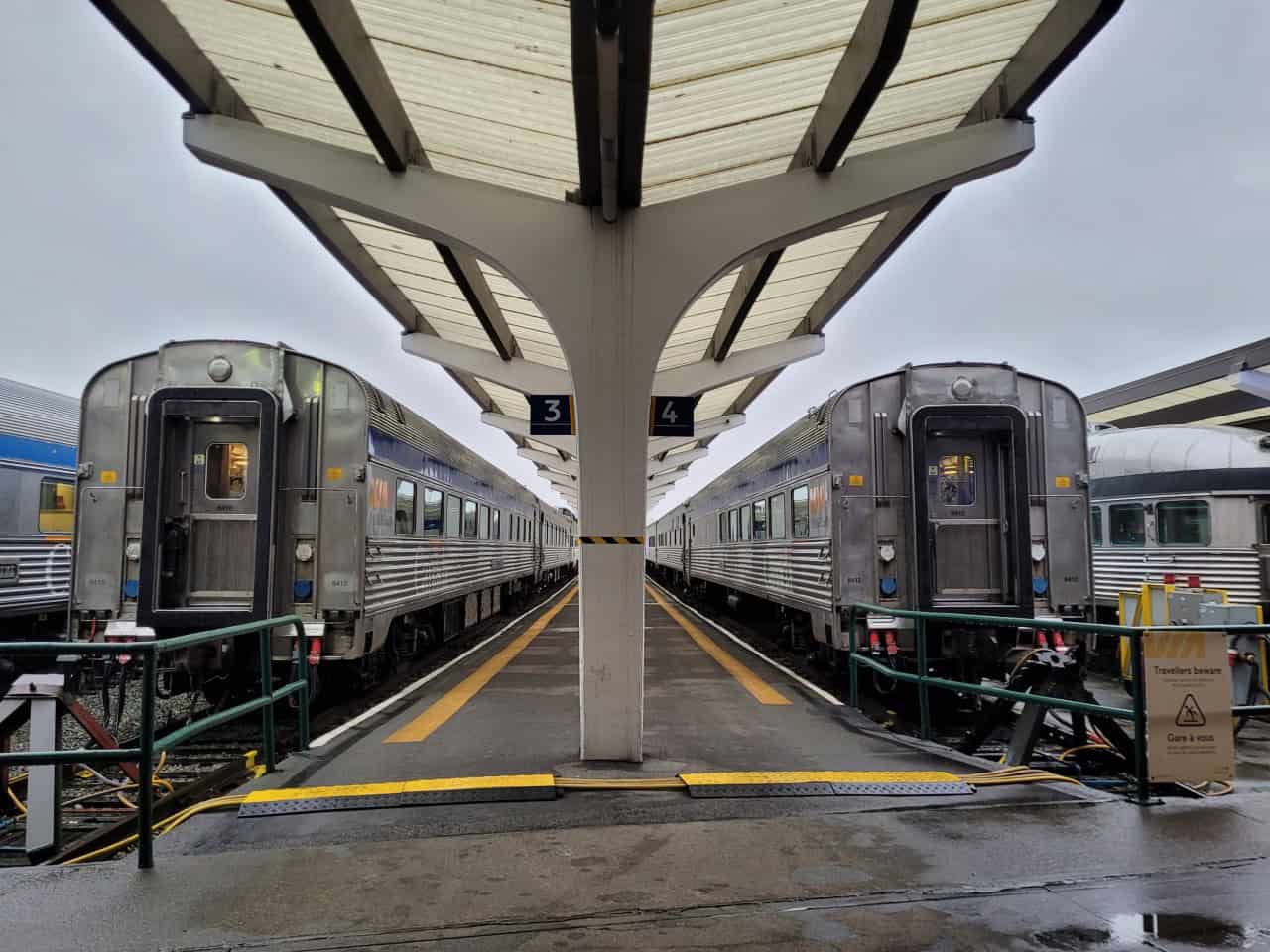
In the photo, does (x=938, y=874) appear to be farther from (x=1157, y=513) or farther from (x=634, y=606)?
(x=1157, y=513)

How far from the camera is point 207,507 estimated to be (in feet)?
26.9

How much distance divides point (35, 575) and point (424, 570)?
4756 millimetres

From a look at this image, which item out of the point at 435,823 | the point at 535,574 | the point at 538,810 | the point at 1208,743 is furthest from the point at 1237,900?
the point at 535,574

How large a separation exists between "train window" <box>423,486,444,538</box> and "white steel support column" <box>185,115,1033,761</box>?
548 cm

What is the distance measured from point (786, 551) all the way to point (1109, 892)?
773cm

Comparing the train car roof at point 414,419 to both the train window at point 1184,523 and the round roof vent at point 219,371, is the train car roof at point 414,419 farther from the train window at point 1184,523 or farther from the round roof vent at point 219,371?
the train window at point 1184,523

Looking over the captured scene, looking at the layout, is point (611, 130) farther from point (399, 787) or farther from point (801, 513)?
point (801, 513)

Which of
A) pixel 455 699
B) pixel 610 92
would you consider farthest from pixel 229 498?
pixel 610 92

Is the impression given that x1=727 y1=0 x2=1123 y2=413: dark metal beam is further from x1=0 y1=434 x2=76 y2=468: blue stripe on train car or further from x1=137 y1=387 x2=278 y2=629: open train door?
x1=0 y1=434 x2=76 y2=468: blue stripe on train car

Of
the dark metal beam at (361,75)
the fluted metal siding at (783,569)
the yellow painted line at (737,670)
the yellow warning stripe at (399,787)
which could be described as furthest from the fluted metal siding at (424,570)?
the fluted metal siding at (783,569)

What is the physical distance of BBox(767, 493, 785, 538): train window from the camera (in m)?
11.6

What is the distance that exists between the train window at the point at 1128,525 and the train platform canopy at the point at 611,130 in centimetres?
880

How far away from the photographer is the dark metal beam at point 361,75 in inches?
176

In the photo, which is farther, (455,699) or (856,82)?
(455,699)
